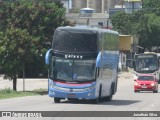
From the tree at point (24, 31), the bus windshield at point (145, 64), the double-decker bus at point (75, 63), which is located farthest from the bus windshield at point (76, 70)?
the bus windshield at point (145, 64)

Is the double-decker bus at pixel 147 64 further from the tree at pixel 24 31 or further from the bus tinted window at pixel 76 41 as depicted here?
the bus tinted window at pixel 76 41

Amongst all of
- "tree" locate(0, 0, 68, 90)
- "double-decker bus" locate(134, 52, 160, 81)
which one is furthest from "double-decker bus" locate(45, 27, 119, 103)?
"double-decker bus" locate(134, 52, 160, 81)

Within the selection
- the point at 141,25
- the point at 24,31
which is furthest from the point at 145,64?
the point at 141,25

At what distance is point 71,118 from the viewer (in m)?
24.3

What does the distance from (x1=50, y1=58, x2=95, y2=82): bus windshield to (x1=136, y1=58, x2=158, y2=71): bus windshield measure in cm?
4051

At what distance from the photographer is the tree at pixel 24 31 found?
52.1 meters

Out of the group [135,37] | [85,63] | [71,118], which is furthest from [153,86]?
[135,37]

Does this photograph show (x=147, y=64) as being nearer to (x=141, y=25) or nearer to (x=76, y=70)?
(x=76, y=70)

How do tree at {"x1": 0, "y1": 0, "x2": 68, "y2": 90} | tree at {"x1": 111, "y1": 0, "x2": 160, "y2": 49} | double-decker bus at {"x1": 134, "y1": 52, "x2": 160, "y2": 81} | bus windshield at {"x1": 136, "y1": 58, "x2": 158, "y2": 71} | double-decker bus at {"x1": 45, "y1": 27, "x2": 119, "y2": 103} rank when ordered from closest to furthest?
double-decker bus at {"x1": 45, "y1": 27, "x2": 119, "y2": 103}, tree at {"x1": 0, "y1": 0, "x2": 68, "y2": 90}, double-decker bus at {"x1": 134, "y1": 52, "x2": 160, "y2": 81}, bus windshield at {"x1": 136, "y1": 58, "x2": 158, "y2": 71}, tree at {"x1": 111, "y1": 0, "x2": 160, "y2": 49}

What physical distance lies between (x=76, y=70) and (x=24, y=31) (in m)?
18.9

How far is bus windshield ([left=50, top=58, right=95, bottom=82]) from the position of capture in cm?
3478

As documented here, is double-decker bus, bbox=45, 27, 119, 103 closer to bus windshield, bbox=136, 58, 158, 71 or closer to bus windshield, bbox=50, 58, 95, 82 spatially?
bus windshield, bbox=50, 58, 95, 82

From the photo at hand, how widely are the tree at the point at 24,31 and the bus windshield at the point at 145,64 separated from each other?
15.9 metres

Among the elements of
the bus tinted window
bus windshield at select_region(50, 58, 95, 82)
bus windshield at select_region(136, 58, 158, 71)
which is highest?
the bus tinted window
